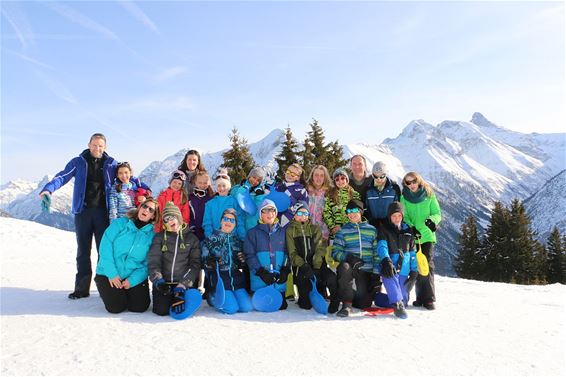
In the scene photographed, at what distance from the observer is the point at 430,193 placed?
261 inches

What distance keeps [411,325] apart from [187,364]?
302cm

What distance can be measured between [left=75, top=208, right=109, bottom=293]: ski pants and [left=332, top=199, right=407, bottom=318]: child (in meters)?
4.03

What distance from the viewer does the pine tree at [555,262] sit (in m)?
35.2

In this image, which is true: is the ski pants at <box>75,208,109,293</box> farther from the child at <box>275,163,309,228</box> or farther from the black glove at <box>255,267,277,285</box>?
the child at <box>275,163,309,228</box>

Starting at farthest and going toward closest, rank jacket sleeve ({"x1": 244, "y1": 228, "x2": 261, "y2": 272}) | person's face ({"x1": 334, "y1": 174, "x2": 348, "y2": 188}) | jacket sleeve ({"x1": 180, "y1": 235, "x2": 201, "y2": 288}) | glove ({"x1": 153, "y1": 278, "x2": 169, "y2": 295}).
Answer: person's face ({"x1": 334, "y1": 174, "x2": 348, "y2": 188}) < jacket sleeve ({"x1": 244, "y1": 228, "x2": 261, "y2": 272}) < jacket sleeve ({"x1": 180, "y1": 235, "x2": 201, "y2": 288}) < glove ({"x1": 153, "y1": 278, "x2": 169, "y2": 295})

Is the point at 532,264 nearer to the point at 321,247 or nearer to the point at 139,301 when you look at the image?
the point at 321,247

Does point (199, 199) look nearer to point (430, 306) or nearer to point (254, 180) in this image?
point (254, 180)

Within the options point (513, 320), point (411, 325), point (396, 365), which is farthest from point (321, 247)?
point (513, 320)

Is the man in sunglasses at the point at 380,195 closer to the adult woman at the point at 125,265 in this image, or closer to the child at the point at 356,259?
the child at the point at 356,259

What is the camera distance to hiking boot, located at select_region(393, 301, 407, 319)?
543cm

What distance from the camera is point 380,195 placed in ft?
21.9

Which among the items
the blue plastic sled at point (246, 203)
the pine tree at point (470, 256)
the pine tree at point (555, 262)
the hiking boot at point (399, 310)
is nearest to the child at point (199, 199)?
the blue plastic sled at point (246, 203)

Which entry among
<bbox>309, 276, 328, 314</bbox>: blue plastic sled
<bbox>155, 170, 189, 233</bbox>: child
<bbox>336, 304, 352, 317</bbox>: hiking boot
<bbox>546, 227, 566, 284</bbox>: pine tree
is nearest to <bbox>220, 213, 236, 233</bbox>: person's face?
<bbox>155, 170, 189, 233</bbox>: child

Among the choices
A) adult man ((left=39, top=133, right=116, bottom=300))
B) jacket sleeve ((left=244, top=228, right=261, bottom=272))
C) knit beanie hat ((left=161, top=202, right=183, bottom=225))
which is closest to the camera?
knit beanie hat ((left=161, top=202, right=183, bottom=225))
